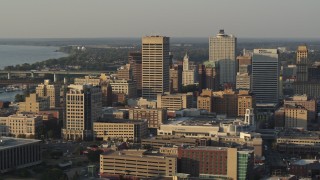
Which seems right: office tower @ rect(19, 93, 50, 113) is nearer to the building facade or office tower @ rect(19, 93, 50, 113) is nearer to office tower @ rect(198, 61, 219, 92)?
the building facade

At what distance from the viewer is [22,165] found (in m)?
23.5

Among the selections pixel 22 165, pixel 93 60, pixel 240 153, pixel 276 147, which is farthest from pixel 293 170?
pixel 93 60

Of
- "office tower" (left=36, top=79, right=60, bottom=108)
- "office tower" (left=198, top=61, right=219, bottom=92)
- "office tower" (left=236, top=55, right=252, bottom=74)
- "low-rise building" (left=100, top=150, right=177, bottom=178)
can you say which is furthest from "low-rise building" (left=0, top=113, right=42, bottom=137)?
"office tower" (left=236, top=55, right=252, bottom=74)

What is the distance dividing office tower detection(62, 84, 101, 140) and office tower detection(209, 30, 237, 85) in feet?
68.1

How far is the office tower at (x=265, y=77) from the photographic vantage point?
3988 cm

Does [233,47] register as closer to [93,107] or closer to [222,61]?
[222,61]

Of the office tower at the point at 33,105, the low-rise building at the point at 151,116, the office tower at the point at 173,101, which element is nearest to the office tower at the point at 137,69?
the office tower at the point at 173,101

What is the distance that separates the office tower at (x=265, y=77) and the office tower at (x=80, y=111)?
43.3 ft

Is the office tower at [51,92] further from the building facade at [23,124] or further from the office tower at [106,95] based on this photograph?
the building facade at [23,124]

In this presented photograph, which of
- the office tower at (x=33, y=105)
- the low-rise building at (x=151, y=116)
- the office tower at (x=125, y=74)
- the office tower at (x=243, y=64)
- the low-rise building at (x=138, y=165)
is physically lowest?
the low-rise building at (x=138, y=165)

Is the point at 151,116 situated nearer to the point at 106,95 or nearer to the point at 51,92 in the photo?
the point at 51,92

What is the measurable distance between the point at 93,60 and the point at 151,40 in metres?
36.8

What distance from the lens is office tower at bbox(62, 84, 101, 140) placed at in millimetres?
28781

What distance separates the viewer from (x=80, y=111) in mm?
28859
